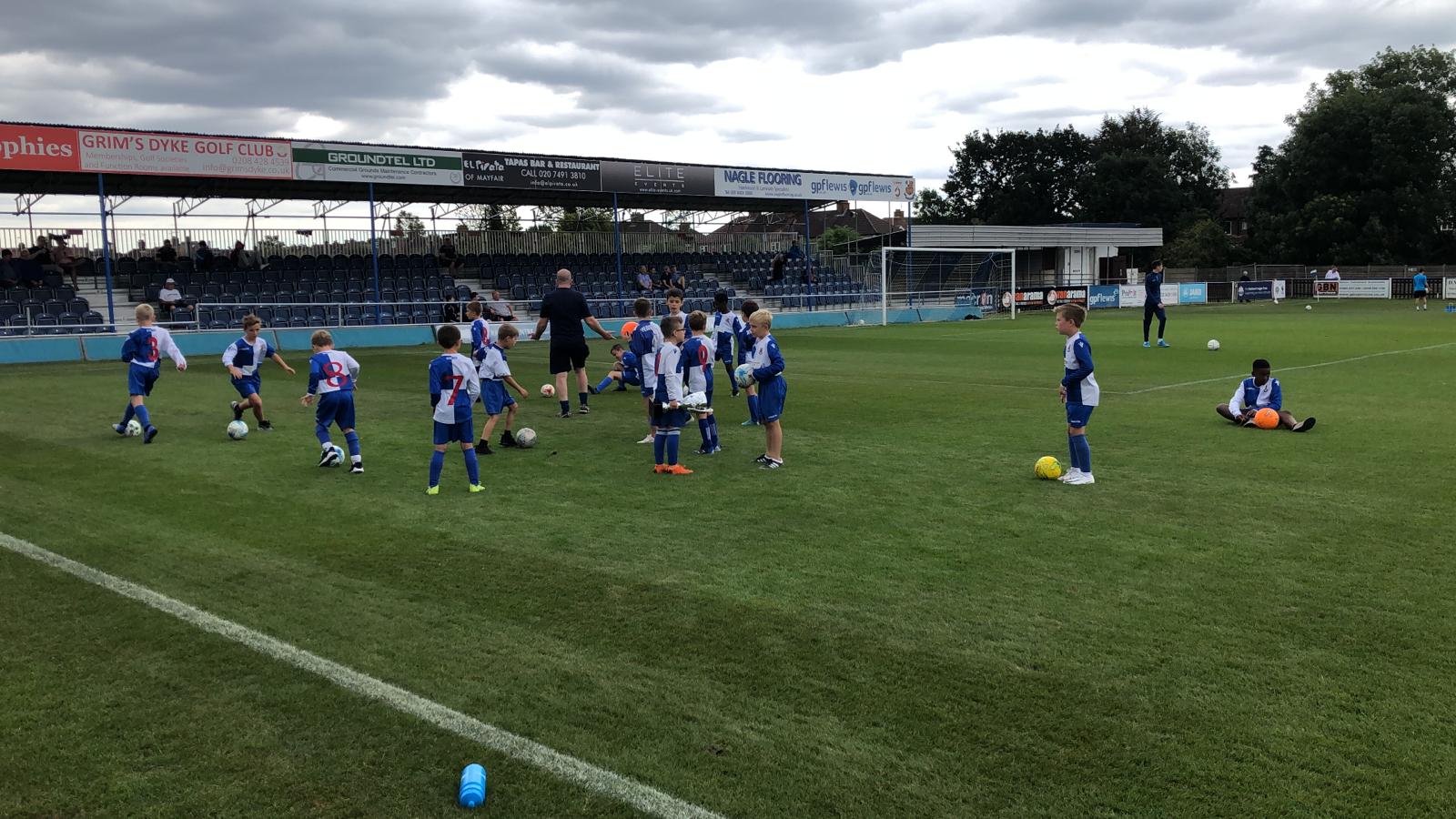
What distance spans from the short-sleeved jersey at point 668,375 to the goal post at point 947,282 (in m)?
32.1

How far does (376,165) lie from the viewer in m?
31.3

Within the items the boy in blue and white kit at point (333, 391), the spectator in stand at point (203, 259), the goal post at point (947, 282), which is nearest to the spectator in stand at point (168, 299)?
the spectator in stand at point (203, 259)

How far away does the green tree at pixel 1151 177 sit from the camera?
8331 centimetres

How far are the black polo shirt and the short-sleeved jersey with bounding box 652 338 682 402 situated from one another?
4121mm

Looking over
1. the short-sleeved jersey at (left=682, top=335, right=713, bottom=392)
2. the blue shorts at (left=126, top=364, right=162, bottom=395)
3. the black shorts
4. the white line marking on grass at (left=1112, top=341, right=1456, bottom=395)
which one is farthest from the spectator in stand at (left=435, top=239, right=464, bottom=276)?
the short-sleeved jersey at (left=682, top=335, right=713, bottom=392)

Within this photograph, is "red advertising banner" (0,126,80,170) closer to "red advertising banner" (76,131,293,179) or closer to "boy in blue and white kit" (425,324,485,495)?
"red advertising banner" (76,131,293,179)

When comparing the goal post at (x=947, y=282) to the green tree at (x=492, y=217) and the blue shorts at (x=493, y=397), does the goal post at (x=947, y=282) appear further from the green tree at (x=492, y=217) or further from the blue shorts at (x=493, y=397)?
the blue shorts at (x=493, y=397)

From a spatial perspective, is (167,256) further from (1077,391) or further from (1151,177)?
(1151,177)

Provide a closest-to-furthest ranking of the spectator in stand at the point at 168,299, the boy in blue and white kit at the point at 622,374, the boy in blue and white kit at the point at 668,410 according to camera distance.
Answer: the boy in blue and white kit at the point at 668,410
the boy in blue and white kit at the point at 622,374
the spectator in stand at the point at 168,299

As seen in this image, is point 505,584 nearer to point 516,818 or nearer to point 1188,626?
point 516,818

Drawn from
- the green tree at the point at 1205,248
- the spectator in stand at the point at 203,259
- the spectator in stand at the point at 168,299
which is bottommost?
the spectator in stand at the point at 168,299

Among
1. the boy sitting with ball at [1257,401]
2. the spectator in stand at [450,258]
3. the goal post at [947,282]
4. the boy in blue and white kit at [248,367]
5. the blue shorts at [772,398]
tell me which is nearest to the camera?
the blue shorts at [772,398]

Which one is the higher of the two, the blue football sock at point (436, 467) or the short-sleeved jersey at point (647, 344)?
the short-sleeved jersey at point (647, 344)

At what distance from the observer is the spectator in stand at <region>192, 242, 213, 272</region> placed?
32594 mm
